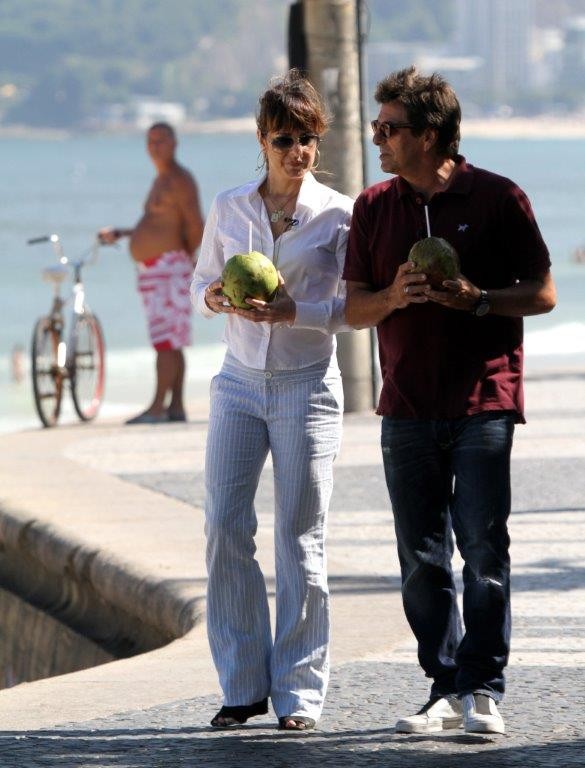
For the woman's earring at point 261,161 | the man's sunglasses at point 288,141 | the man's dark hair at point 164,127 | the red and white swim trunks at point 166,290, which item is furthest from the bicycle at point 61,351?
the man's sunglasses at point 288,141

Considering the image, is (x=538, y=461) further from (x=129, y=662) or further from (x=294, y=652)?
(x=294, y=652)

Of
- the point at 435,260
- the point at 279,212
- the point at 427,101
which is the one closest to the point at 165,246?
the point at 279,212

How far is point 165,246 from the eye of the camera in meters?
12.1

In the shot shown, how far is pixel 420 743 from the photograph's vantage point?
4914mm

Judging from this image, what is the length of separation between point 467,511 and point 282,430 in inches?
22.1

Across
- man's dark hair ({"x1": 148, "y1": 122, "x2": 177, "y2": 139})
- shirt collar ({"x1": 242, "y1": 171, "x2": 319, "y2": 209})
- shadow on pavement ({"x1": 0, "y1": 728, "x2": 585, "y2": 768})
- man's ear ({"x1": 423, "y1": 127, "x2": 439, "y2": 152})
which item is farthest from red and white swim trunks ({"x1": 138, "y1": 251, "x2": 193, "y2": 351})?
man's ear ({"x1": 423, "y1": 127, "x2": 439, "y2": 152})

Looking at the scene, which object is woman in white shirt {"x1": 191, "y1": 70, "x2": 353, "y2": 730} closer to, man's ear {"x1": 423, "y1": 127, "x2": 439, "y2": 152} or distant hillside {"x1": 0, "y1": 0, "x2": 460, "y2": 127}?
man's ear {"x1": 423, "y1": 127, "x2": 439, "y2": 152}

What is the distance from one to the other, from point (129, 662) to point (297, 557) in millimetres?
1151

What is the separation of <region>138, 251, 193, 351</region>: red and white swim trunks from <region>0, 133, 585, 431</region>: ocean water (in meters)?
5.81

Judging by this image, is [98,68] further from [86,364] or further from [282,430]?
[282,430]

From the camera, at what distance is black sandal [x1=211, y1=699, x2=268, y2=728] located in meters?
5.12

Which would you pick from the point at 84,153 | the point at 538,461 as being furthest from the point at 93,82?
the point at 538,461

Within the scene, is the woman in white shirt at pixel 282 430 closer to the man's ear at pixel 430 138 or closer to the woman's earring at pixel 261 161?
the woman's earring at pixel 261 161

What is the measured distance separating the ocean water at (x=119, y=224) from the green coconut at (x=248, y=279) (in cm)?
1312
